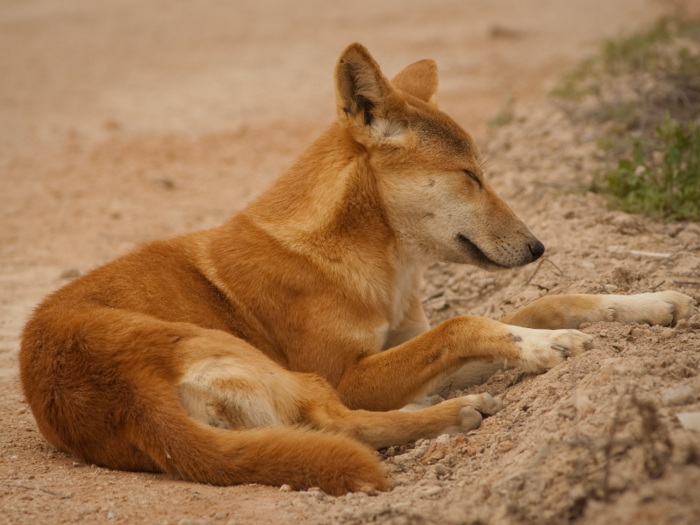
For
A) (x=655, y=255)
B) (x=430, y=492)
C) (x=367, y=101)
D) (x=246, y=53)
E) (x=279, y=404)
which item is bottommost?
(x=430, y=492)

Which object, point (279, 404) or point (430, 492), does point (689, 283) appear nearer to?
point (430, 492)

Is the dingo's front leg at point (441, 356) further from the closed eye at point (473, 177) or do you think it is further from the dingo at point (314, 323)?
the closed eye at point (473, 177)

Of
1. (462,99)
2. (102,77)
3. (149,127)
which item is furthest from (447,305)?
(102,77)

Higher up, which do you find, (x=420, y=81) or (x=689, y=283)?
(x=420, y=81)

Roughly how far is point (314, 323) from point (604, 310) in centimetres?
145

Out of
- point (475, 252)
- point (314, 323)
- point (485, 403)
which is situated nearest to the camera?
point (485, 403)

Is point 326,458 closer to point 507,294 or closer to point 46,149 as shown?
point 507,294

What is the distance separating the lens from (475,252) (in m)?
3.88

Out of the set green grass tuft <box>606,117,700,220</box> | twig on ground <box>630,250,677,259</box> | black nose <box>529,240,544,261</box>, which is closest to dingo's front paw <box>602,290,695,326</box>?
black nose <box>529,240,544,261</box>

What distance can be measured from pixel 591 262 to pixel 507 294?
1.81 ft

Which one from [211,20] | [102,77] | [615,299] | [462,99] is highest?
[211,20]

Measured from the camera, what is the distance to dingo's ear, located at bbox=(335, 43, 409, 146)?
11.4 feet

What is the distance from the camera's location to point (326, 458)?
277 centimetres

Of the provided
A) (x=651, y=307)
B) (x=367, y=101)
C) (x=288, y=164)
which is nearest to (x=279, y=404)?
(x=367, y=101)
